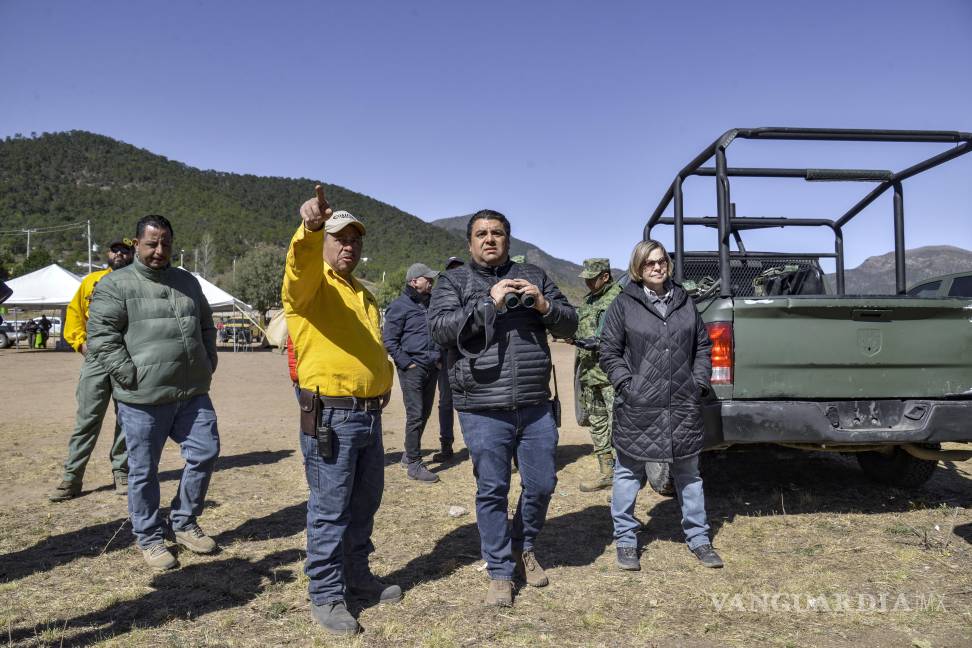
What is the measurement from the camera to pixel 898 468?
5.02 metres

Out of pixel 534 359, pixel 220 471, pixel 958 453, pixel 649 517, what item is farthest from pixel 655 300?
pixel 220 471

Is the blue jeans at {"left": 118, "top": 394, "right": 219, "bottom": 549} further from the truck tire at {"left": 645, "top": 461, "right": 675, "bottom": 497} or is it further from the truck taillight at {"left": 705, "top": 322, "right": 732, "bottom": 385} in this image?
the truck taillight at {"left": 705, "top": 322, "right": 732, "bottom": 385}

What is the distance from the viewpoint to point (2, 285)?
3352mm

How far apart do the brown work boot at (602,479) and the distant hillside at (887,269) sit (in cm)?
223

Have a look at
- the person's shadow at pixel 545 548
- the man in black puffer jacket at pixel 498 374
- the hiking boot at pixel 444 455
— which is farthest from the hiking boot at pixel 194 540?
the hiking boot at pixel 444 455

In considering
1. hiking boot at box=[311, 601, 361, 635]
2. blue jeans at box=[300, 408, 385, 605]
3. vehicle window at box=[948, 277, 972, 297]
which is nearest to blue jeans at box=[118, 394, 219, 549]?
blue jeans at box=[300, 408, 385, 605]

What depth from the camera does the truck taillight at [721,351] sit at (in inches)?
153

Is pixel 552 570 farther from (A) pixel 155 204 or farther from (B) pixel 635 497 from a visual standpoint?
(A) pixel 155 204

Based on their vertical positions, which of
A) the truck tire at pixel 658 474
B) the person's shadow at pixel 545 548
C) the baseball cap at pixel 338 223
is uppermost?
the baseball cap at pixel 338 223

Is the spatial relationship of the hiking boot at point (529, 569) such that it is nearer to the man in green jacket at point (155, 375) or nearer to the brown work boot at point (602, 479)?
the man in green jacket at point (155, 375)

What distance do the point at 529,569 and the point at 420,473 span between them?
245cm

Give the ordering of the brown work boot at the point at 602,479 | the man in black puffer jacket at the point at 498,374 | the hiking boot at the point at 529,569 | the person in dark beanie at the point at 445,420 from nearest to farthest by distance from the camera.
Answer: the man in black puffer jacket at the point at 498,374, the hiking boot at the point at 529,569, the brown work boot at the point at 602,479, the person in dark beanie at the point at 445,420

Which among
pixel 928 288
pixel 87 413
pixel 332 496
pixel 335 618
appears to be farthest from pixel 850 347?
pixel 928 288

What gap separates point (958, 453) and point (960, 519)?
1.50ft
